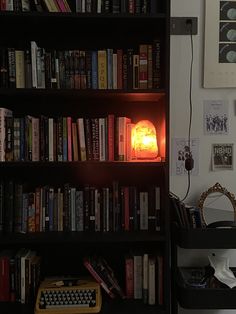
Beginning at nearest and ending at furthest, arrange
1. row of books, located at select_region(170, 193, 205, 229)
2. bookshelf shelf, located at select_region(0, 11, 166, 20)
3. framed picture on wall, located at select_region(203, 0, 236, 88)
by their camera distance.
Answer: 1. bookshelf shelf, located at select_region(0, 11, 166, 20)
2. row of books, located at select_region(170, 193, 205, 229)
3. framed picture on wall, located at select_region(203, 0, 236, 88)

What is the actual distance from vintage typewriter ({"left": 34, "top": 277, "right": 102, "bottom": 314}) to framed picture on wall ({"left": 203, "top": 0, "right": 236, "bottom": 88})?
1.13 m

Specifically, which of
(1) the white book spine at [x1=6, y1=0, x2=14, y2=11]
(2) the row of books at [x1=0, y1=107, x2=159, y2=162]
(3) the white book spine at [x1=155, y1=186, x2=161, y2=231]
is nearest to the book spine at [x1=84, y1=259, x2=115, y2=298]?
(3) the white book spine at [x1=155, y1=186, x2=161, y2=231]

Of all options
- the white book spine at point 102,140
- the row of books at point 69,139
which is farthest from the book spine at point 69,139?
the white book spine at point 102,140

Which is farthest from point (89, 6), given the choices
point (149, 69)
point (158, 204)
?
point (158, 204)

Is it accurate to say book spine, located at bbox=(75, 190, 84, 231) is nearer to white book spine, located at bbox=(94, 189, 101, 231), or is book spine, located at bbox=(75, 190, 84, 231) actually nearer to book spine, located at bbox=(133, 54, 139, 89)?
white book spine, located at bbox=(94, 189, 101, 231)

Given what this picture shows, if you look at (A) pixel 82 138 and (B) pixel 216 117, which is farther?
(B) pixel 216 117

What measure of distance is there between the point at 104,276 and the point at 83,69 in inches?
37.0

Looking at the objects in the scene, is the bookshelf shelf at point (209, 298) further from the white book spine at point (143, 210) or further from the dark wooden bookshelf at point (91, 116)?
the white book spine at point (143, 210)

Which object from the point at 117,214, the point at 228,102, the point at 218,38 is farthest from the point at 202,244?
the point at 218,38

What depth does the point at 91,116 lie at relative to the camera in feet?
5.63

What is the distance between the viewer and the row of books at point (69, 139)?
59.9 inches

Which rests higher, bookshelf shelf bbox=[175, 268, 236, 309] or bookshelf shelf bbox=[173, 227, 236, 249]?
bookshelf shelf bbox=[173, 227, 236, 249]

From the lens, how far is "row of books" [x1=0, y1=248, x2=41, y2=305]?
60.2 inches

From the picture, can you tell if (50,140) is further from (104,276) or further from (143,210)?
(104,276)
